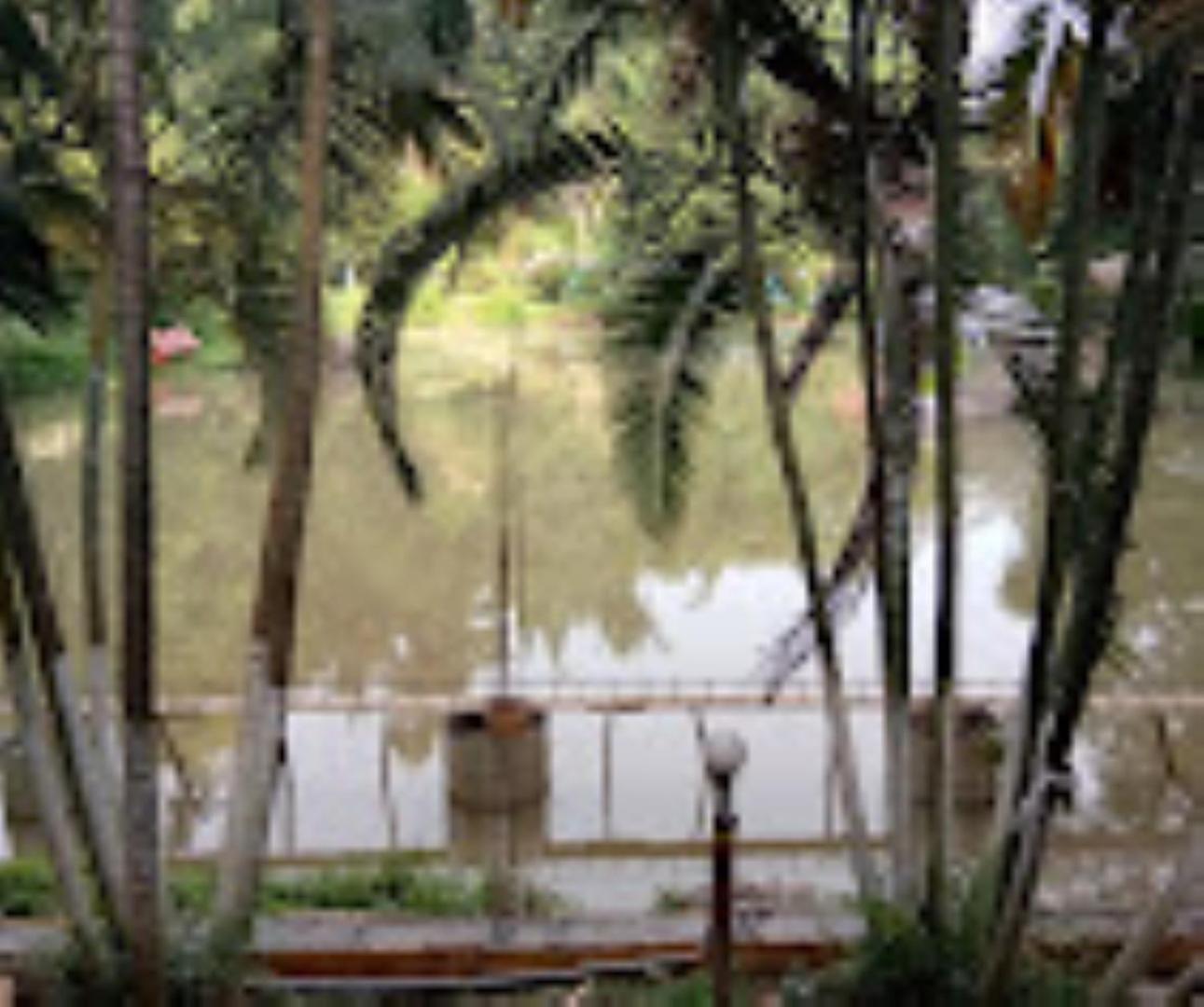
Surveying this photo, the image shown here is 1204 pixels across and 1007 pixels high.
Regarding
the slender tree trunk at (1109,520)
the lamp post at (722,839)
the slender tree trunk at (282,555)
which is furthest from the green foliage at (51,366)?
the slender tree trunk at (1109,520)

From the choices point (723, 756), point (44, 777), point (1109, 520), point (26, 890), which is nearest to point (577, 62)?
point (1109, 520)

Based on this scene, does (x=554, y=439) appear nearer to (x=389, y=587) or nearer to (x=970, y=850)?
(x=389, y=587)

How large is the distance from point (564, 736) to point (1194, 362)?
17.7 ft

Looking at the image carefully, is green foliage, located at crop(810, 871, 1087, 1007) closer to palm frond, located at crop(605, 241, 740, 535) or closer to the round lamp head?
the round lamp head

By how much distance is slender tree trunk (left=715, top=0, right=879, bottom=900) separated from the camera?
432 centimetres

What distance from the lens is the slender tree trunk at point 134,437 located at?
3258 mm

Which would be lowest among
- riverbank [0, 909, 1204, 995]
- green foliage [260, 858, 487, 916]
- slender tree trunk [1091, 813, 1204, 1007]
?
green foliage [260, 858, 487, 916]

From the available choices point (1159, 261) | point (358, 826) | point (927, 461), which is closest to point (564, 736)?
point (358, 826)

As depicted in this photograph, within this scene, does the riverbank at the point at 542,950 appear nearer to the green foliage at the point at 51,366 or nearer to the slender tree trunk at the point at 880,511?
the slender tree trunk at the point at 880,511

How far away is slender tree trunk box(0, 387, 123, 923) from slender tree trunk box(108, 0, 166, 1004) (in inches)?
13.7

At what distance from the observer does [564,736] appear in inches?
370

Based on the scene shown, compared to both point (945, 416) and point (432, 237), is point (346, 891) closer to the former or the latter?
point (432, 237)

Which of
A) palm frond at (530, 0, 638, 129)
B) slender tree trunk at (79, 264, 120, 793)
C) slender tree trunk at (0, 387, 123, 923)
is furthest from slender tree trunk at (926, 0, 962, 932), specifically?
slender tree trunk at (79, 264, 120, 793)

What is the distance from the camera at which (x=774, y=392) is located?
4496mm
